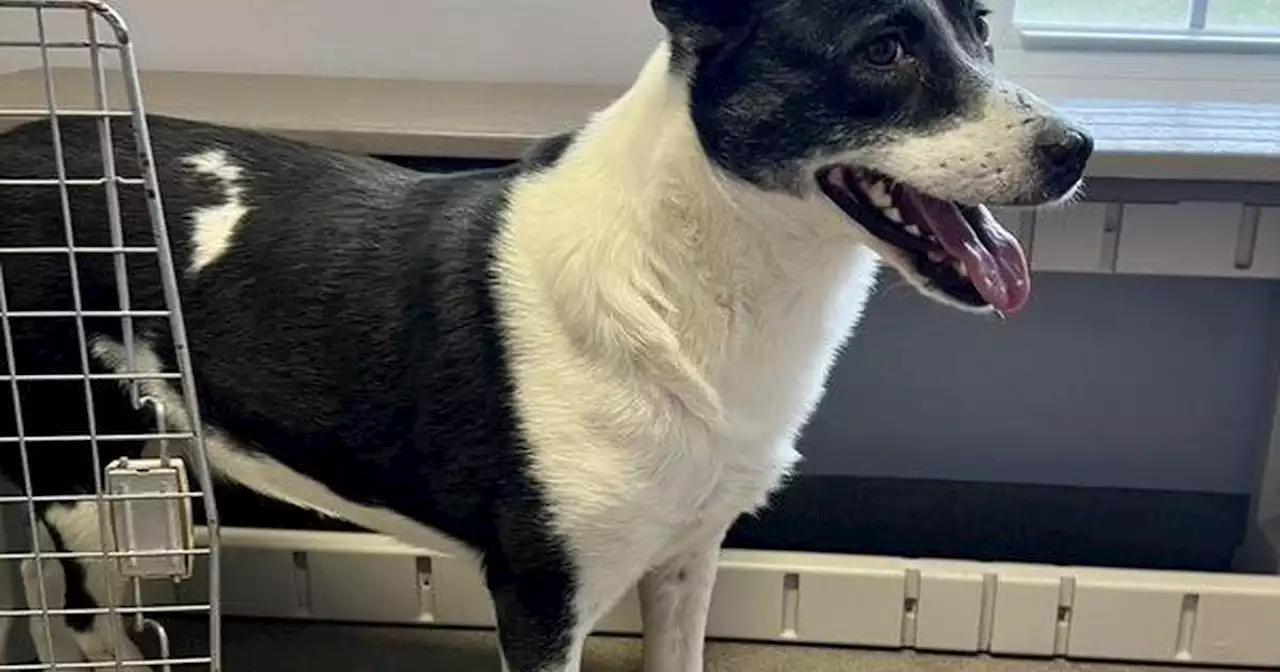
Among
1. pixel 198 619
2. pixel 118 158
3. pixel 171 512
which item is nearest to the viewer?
pixel 171 512

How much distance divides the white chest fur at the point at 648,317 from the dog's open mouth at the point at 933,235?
1.5 inches

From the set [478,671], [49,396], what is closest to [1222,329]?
[478,671]

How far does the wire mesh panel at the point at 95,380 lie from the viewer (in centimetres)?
109

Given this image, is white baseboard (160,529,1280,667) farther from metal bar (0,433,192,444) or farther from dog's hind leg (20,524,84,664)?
metal bar (0,433,192,444)

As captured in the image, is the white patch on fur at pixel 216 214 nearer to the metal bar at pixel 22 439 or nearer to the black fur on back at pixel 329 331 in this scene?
the black fur on back at pixel 329 331

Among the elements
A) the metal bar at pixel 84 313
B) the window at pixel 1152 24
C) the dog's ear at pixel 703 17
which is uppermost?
the dog's ear at pixel 703 17

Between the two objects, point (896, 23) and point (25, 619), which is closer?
point (896, 23)

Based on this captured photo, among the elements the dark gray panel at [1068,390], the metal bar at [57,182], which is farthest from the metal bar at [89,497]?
the dark gray panel at [1068,390]

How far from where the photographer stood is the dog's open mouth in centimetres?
102

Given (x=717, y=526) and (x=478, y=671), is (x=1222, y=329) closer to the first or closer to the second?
(x=717, y=526)

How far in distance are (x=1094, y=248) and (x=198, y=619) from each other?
1047 mm

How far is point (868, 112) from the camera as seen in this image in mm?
987

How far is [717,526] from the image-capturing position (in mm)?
1244

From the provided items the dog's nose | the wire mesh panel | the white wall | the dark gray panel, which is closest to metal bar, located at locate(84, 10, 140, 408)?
the wire mesh panel
